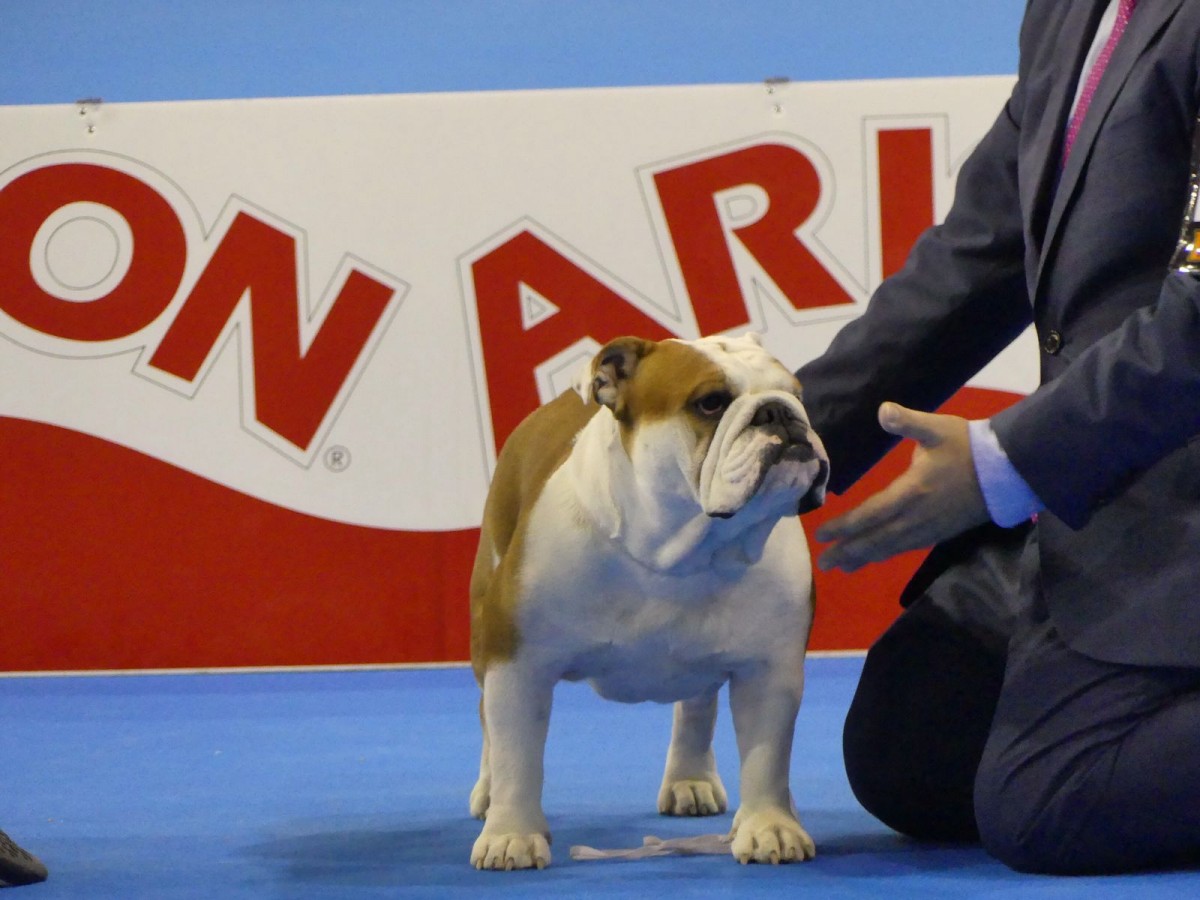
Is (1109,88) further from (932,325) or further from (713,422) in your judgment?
(713,422)

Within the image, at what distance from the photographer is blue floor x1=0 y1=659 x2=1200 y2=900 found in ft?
6.59

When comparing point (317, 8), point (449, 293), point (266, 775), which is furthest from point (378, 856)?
point (317, 8)

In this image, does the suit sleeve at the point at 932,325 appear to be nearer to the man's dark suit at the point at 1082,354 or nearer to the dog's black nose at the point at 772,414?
the man's dark suit at the point at 1082,354

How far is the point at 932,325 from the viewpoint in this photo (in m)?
2.40

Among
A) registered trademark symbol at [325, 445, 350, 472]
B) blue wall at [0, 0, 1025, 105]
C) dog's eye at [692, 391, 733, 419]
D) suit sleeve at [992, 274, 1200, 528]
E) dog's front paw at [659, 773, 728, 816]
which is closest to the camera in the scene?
suit sleeve at [992, 274, 1200, 528]

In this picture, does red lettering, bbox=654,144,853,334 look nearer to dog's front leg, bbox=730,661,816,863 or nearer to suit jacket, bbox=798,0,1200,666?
suit jacket, bbox=798,0,1200,666

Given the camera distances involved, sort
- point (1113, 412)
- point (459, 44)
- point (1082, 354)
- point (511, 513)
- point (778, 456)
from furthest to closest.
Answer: point (459, 44) → point (511, 513) → point (778, 456) → point (1082, 354) → point (1113, 412)

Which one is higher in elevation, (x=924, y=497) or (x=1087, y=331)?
(x=1087, y=331)

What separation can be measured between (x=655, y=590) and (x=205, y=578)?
3.14 m

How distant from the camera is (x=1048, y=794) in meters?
2.02

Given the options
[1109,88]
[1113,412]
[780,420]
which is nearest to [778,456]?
[780,420]

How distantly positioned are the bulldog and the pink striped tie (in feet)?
1.73

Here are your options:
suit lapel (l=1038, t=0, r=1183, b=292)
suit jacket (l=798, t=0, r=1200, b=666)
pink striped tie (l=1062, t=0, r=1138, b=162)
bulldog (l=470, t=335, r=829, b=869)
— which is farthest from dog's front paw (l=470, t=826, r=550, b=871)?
pink striped tie (l=1062, t=0, r=1138, b=162)

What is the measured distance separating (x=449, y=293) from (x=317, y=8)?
137cm
